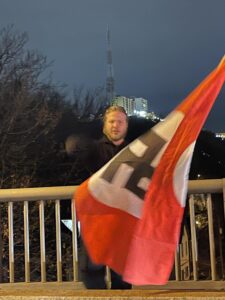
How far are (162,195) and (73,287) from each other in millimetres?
2058

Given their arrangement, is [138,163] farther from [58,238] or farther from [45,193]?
[58,238]

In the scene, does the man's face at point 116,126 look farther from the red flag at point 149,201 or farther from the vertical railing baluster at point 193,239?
the vertical railing baluster at point 193,239

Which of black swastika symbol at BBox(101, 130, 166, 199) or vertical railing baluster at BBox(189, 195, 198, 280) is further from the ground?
black swastika symbol at BBox(101, 130, 166, 199)

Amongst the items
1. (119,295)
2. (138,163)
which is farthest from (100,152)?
(119,295)

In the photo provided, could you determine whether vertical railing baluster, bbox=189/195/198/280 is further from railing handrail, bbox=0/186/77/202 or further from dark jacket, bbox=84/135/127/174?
railing handrail, bbox=0/186/77/202

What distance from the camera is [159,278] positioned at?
4219 mm

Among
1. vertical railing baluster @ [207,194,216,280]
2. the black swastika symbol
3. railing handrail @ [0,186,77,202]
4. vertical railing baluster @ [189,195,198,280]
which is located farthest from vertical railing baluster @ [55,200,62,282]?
the black swastika symbol

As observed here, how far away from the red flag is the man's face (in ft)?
2.30

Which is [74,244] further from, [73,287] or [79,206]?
[79,206]

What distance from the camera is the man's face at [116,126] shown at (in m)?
5.07

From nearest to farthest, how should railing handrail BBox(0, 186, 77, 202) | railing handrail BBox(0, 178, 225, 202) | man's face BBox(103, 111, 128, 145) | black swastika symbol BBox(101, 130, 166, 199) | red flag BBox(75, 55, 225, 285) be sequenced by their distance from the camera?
1. red flag BBox(75, 55, 225, 285)
2. black swastika symbol BBox(101, 130, 166, 199)
3. man's face BBox(103, 111, 128, 145)
4. railing handrail BBox(0, 178, 225, 202)
5. railing handrail BBox(0, 186, 77, 202)

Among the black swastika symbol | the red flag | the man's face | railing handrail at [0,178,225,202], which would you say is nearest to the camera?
the red flag

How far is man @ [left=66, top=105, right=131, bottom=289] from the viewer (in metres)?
5.10

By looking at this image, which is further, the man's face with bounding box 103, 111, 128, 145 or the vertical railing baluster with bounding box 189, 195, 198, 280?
the vertical railing baluster with bounding box 189, 195, 198, 280
